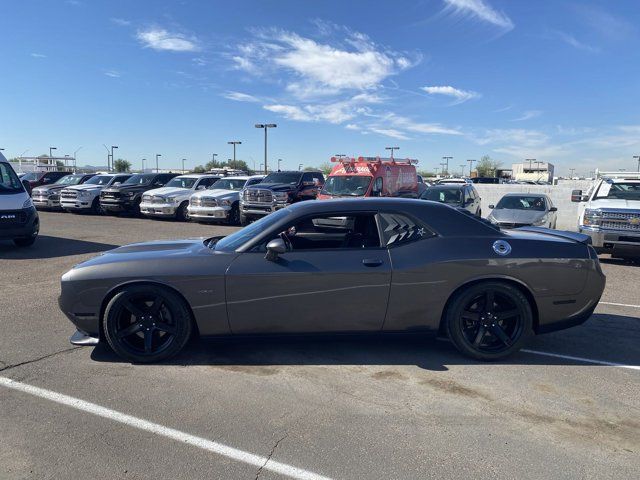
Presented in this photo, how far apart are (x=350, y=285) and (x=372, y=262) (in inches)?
11.4

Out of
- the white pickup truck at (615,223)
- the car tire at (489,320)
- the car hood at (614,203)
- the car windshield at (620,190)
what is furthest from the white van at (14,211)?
the car windshield at (620,190)

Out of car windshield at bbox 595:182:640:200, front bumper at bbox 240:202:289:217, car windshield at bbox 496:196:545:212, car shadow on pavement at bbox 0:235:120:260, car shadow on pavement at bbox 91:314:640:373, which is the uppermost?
car windshield at bbox 595:182:640:200

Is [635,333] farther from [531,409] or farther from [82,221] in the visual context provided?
[82,221]

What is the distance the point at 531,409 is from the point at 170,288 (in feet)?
10.2

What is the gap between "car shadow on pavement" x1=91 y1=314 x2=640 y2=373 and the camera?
14.7 feet

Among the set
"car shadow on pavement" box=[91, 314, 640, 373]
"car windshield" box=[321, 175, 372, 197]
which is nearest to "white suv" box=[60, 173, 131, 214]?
"car windshield" box=[321, 175, 372, 197]

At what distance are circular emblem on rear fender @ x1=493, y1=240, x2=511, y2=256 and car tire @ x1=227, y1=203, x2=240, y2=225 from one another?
45.6ft

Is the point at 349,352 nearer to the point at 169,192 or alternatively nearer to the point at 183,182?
the point at 169,192

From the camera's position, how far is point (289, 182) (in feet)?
60.6

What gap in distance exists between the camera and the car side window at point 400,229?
4562 mm

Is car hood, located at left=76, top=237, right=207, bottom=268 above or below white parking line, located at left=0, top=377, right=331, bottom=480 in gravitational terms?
above

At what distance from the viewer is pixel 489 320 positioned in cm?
455

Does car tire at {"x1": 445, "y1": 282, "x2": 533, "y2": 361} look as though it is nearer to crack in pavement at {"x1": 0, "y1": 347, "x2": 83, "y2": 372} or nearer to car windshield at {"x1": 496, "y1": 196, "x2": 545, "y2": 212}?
crack in pavement at {"x1": 0, "y1": 347, "x2": 83, "y2": 372}

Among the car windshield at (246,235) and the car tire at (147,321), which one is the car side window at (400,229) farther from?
the car tire at (147,321)
